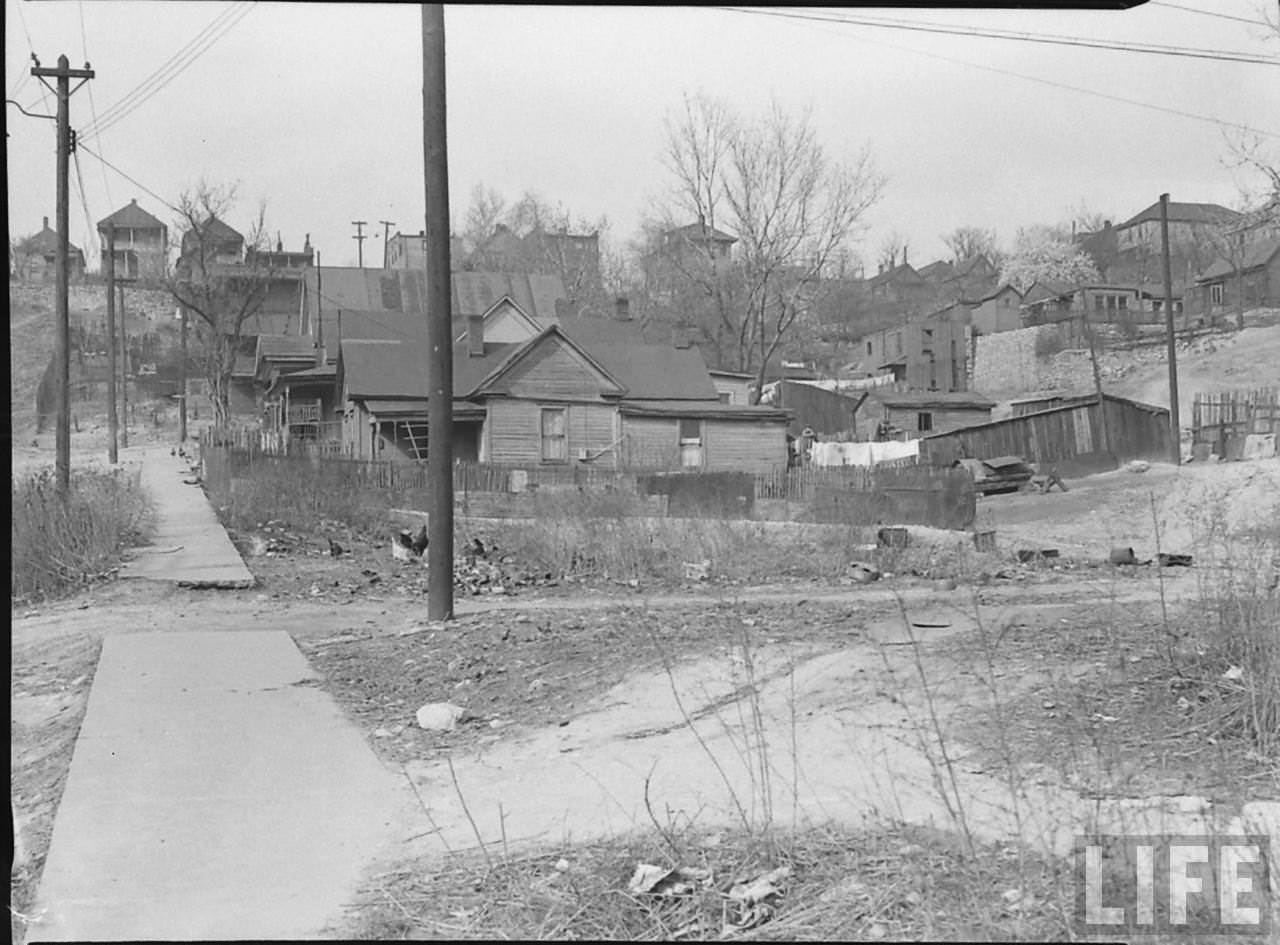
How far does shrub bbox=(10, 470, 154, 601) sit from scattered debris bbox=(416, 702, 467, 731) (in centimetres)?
219

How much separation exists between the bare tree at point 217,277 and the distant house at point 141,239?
0.22 ft

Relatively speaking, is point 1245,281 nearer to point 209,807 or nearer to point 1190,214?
point 1190,214

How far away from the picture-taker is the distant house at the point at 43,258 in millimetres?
3557

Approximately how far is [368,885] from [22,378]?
2014 mm

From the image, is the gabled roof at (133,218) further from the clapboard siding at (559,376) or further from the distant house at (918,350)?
the distant house at (918,350)

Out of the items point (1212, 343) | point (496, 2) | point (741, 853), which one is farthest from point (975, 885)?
point (1212, 343)

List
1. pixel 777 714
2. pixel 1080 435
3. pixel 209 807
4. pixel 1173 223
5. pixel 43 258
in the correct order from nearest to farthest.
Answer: pixel 209 807, pixel 43 258, pixel 777 714, pixel 1173 223, pixel 1080 435

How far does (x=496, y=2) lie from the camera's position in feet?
11.1

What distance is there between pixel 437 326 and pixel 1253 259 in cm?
377

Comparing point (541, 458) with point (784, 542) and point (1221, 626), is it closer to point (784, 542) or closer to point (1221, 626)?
point (784, 542)

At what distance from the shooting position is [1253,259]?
496 cm

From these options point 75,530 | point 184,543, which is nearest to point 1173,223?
point 184,543

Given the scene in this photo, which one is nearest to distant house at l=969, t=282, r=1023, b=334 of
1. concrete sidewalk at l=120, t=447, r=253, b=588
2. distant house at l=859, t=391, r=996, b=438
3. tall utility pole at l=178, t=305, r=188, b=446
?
distant house at l=859, t=391, r=996, b=438

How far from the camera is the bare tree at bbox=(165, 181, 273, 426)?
180 inches
